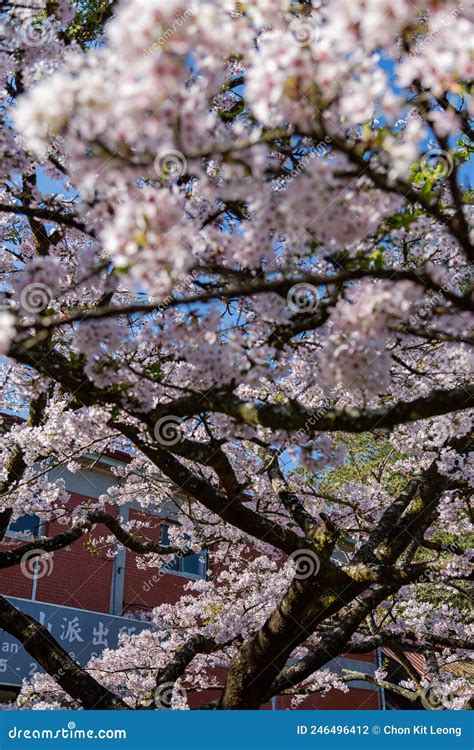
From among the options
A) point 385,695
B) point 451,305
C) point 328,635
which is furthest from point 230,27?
point 385,695

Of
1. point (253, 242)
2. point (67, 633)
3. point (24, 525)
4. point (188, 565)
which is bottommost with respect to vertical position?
point (67, 633)

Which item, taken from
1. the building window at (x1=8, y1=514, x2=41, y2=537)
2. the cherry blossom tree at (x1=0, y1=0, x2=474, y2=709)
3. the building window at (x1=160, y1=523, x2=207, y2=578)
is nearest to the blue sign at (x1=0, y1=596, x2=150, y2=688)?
the building window at (x1=8, y1=514, x2=41, y2=537)

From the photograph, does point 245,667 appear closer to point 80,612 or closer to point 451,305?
point 451,305

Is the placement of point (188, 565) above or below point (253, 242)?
above

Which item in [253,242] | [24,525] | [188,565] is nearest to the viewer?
[253,242]

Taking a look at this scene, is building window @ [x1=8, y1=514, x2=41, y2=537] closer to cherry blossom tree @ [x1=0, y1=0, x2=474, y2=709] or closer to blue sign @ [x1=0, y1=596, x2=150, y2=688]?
blue sign @ [x1=0, y1=596, x2=150, y2=688]

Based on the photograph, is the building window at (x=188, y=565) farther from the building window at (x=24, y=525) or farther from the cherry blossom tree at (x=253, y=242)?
the cherry blossom tree at (x=253, y=242)

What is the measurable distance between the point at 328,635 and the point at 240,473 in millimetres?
2630

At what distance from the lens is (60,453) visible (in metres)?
7.46

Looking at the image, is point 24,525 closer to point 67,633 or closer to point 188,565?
point 67,633

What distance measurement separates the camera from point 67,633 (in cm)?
1249

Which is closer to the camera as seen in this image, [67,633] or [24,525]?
[67,633]

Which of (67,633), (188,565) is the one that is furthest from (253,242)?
(188,565)

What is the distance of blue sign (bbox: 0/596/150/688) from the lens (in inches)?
448
